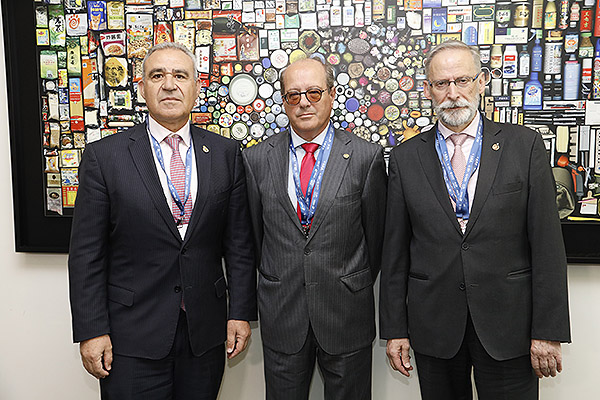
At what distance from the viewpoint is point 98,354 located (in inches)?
77.3

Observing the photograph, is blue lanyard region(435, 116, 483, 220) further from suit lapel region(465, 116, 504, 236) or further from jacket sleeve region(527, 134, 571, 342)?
jacket sleeve region(527, 134, 571, 342)

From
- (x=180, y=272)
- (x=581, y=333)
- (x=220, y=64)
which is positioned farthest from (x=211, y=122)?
(x=581, y=333)

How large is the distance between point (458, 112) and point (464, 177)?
26 cm

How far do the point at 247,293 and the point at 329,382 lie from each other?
509mm

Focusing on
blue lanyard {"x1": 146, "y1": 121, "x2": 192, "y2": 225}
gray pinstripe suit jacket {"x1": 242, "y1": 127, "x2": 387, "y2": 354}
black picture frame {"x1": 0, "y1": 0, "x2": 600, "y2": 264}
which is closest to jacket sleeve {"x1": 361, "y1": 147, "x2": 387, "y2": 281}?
gray pinstripe suit jacket {"x1": 242, "y1": 127, "x2": 387, "y2": 354}

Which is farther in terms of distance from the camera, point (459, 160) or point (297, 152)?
point (297, 152)

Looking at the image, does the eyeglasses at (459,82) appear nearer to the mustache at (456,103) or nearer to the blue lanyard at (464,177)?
the mustache at (456,103)

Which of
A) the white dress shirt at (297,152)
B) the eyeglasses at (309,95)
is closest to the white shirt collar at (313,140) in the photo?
the white dress shirt at (297,152)

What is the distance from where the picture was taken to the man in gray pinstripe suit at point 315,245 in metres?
2.04

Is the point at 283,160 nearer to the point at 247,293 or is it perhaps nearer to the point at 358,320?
the point at 247,293

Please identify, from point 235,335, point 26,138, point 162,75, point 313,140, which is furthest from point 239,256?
point 26,138

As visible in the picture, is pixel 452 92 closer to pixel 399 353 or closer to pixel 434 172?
pixel 434 172

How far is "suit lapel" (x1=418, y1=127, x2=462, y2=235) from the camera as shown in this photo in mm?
1928

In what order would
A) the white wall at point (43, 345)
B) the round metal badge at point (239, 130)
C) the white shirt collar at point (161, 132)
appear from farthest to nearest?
1. the white wall at point (43, 345)
2. the round metal badge at point (239, 130)
3. the white shirt collar at point (161, 132)
